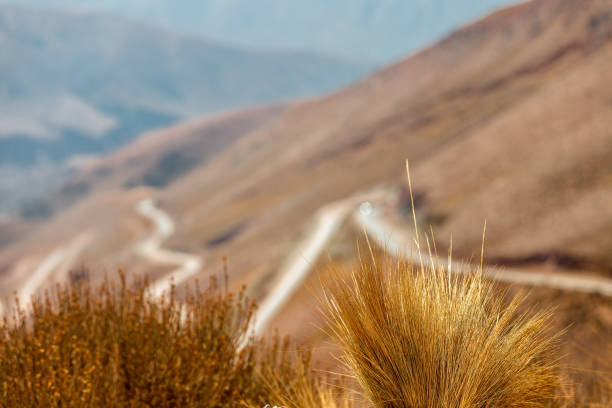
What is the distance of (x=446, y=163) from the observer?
46812 millimetres

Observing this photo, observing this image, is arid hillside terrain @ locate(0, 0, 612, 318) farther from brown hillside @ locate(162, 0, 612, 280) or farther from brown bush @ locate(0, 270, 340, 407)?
brown bush @ locate(0, 270, 340, 407)

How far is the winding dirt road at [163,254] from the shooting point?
62944 millimetres

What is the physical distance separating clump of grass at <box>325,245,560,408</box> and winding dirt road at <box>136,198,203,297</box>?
156 ft

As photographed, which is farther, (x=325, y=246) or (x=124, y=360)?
(x=325, y=246)

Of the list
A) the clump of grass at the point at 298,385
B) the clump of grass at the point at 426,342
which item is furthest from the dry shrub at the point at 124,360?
the clump of grass at the point at 426,342

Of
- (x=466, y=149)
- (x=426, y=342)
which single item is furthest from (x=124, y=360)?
(x=466, y=149)

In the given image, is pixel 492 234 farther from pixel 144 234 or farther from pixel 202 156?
pixel 202 156

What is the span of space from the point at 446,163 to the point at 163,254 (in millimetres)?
43289

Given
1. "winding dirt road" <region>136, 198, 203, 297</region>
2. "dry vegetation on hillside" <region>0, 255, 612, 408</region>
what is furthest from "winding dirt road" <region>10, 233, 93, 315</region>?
"dry vegetation on hillside" <region>0, 255, 612, 408</region>

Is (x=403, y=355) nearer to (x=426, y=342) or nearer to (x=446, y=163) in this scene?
(x=426, y=342)

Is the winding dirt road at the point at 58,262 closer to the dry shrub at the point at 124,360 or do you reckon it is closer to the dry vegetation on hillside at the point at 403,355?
the dry shrub at the point at 124,360

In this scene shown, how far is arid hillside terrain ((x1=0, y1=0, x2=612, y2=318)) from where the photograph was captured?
1224 inches

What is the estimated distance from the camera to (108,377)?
17.6 feet

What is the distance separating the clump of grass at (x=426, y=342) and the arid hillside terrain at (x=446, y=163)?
2081cm
